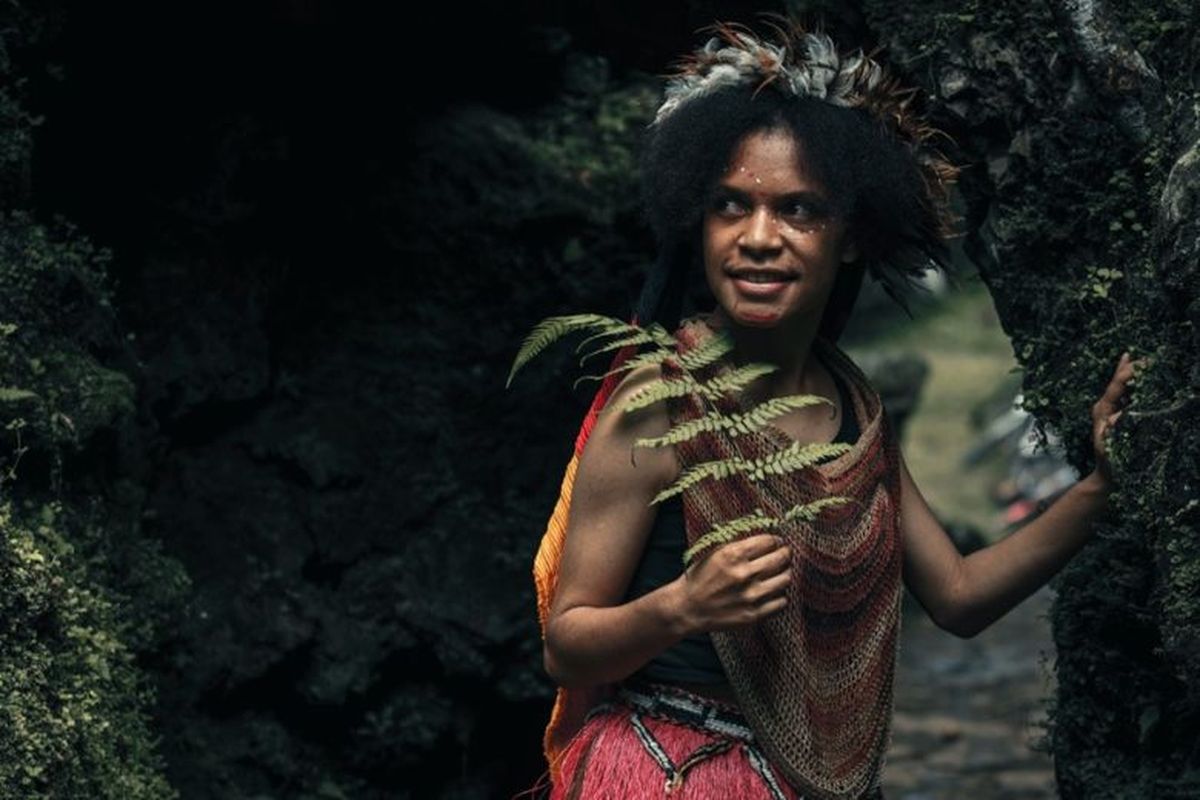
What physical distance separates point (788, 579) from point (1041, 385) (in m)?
1.18

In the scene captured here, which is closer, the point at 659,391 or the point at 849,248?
the point at 659,391

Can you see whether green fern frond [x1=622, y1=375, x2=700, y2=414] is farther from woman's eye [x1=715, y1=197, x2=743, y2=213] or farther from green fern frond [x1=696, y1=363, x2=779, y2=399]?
woman's eye [x1=715, y1=197, x2=743, y2=213]

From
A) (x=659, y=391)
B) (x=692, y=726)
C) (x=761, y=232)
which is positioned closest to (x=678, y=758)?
(x=692, y=726)

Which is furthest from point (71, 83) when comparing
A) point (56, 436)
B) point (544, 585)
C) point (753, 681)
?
point (753, 681)

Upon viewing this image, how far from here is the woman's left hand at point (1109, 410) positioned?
4.08m

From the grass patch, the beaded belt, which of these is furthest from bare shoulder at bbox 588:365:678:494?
the grass patch

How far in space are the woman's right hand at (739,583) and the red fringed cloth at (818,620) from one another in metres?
0.31

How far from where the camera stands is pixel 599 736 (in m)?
4.12

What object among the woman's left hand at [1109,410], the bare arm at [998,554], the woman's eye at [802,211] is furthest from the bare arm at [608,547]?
the woman's left hand at [1109,410]

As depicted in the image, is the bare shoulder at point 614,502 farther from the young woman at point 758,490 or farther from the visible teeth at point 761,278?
the visible teeth at point 761,278

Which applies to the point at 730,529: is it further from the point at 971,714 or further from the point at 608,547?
the point at 971,714

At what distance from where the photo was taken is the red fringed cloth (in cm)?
393

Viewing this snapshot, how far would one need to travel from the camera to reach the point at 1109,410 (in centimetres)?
412

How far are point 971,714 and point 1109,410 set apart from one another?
5.29 meters
